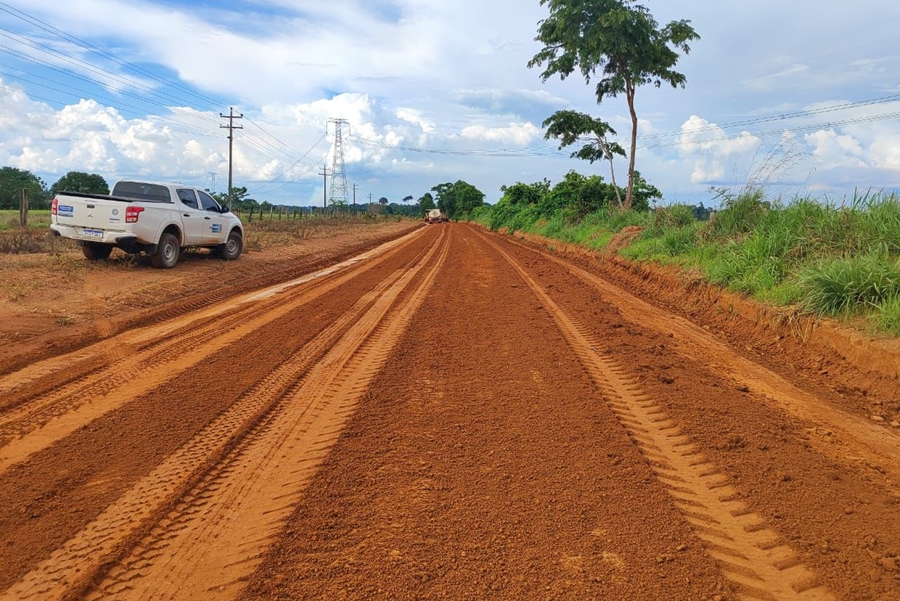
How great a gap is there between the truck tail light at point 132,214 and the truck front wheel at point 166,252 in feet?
2.71

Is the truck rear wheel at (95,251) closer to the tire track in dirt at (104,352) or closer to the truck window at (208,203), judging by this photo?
the truck window at (208,203)

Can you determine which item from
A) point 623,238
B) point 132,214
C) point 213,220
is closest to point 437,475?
point 132,214

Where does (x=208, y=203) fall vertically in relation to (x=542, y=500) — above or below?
above

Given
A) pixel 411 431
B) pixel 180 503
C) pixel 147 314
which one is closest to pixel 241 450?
pixel 180 503

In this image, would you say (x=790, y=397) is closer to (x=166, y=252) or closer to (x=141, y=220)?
(x=141, y=220)

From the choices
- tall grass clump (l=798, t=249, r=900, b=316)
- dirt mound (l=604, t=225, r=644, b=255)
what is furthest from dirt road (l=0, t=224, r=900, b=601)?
dirt mound (l=604, t=225, r=644, b=255)

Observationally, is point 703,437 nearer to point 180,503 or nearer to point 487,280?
point 180,503

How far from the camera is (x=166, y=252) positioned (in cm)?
1334

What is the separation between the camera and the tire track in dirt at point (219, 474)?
2.69 meters

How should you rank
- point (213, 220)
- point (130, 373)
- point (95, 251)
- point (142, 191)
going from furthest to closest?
point (213, 220), point (142, 191), point (95, 251), point (130, 373)

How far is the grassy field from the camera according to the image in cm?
695

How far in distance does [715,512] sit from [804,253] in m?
7.36

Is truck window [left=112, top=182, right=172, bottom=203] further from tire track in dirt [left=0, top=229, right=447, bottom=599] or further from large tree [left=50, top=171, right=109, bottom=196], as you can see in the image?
large tree [left=50, top=171, right=109, bottom=196]

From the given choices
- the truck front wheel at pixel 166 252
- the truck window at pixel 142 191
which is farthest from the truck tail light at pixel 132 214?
the truck window at pixel 142 191
